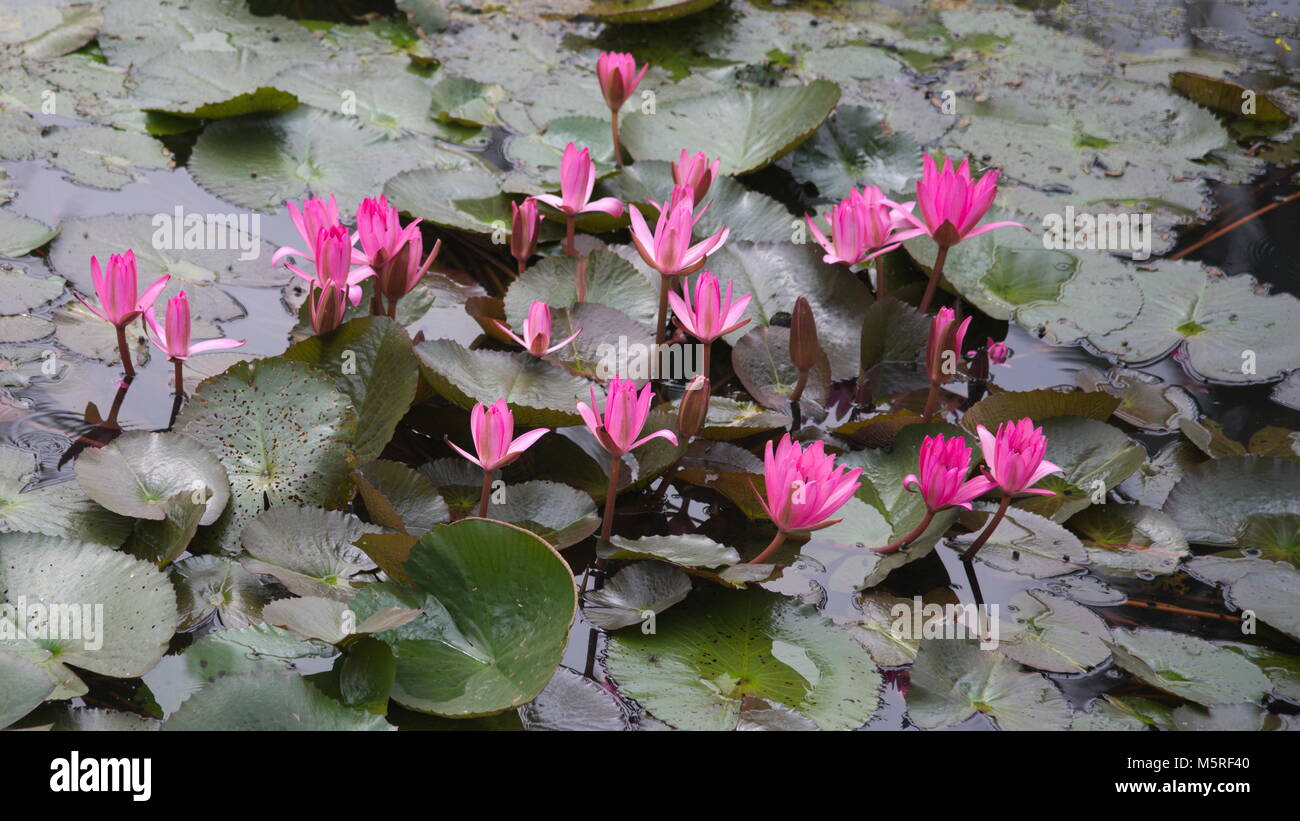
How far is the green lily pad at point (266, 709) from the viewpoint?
141cm

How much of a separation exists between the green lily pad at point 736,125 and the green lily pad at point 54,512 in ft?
6.07

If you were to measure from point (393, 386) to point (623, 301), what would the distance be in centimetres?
65

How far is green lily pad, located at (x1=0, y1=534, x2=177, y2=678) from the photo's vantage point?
5.03ft

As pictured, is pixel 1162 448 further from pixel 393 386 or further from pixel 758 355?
pixel 393 386

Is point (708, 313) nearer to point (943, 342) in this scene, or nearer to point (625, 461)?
point (625, 461)

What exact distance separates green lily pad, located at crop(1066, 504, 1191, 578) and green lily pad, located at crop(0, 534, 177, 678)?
167 cm

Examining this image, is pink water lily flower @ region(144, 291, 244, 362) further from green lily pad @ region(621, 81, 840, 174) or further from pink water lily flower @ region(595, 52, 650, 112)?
green lily pad @ region(621, 81, 840, 174)

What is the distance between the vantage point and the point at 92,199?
9.00 feet

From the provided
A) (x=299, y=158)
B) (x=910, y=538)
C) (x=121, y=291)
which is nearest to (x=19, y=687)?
(x=121, y=291)

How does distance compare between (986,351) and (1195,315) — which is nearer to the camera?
(986,351)

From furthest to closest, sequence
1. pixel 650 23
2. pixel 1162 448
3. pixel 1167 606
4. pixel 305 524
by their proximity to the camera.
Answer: pixel 650 23 → pixel 1162 448 → pixel 1167 606 → pixel 305 524

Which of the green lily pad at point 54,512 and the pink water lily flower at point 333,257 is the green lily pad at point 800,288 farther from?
the green lily pad at point 54,512
